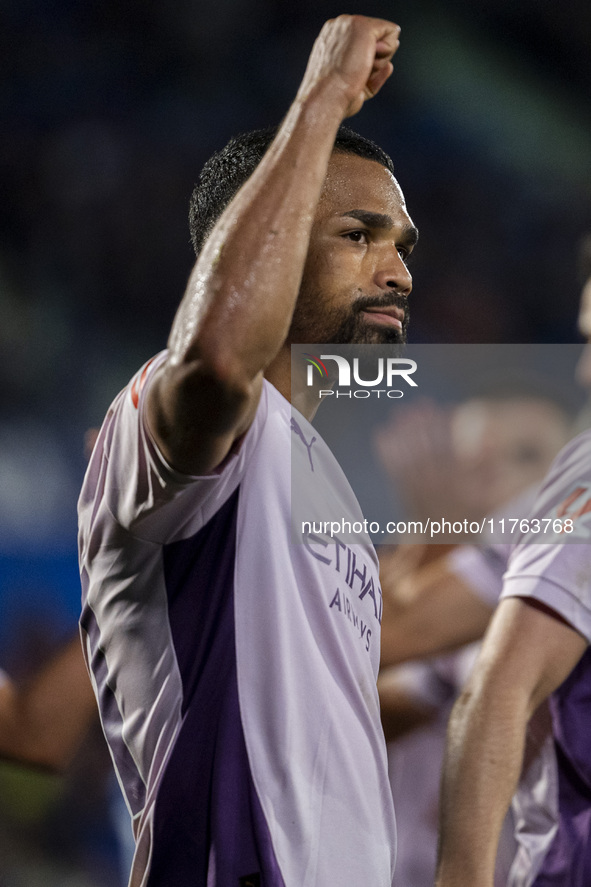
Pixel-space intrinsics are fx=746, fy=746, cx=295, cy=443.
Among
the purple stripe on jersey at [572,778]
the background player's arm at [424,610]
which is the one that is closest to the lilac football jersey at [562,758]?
the purple stripe on jersey at [572,778]

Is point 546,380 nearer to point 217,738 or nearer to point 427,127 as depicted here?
point 427,127

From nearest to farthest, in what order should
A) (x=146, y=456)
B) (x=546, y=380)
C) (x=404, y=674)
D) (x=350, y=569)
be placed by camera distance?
1. (x=146, y=456)
2. (x=350, y=569)
3. (x=404, y=674)
4. (x=546, y=380)

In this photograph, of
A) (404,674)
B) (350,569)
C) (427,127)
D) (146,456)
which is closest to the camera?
(146,456)

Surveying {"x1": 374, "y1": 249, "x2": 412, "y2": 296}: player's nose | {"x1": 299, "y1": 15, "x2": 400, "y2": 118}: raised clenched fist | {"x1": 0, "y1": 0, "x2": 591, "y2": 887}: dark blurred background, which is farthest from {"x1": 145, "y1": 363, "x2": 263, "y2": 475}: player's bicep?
{"x1": 0, "y1": 0, "x2": 591, "y2": 887}: dark blurred background

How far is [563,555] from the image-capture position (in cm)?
116

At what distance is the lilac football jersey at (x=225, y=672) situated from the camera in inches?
24.1

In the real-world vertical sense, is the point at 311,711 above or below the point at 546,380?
below

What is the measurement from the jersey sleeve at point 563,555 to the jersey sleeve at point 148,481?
2.21ft

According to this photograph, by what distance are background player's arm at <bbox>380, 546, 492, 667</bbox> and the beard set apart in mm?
557

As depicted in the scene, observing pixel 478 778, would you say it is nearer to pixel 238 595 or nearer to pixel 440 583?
pixel 440 583

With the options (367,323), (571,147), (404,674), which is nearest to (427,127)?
(571,147)

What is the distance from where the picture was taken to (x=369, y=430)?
4.53 ft

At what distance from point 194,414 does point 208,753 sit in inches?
11.7

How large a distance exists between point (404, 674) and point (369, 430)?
0.44 meters
